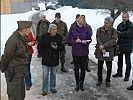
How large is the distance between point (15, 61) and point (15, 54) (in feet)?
0.47

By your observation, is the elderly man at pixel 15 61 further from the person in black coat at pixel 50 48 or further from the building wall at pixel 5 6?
the building wall at pixel 5 6

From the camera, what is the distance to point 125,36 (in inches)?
375

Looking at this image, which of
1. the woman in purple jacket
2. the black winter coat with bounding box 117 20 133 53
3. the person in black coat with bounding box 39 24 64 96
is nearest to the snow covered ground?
the black winter coat with bounding box 117 20 133 53

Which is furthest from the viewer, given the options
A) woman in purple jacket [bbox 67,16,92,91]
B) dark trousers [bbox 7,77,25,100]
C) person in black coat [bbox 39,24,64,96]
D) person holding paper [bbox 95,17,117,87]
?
person holding paper [bbox 95,17,117,87]

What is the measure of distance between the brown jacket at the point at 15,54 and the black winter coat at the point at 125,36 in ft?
12.6

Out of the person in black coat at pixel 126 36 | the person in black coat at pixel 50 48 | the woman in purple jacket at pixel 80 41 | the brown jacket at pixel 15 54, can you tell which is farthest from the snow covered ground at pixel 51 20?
the brown jacket at pixel 15 54

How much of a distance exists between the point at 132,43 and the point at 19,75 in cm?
488

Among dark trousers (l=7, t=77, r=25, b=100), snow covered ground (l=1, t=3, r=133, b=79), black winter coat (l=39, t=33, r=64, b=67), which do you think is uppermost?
black winter coat (l=39, t=33, r=64, b=67)

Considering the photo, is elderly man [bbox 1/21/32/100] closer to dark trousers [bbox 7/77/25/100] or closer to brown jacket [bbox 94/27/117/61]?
dark trousers [bbox 7/77/25/100]

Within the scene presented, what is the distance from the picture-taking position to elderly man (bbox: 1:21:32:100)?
6242mm

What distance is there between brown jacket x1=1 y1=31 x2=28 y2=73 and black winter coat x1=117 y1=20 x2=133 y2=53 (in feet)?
12.6

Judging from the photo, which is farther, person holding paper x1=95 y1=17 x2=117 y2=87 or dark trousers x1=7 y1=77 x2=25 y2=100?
person holding paper x1=95 y1=17 x2=117 y2=87

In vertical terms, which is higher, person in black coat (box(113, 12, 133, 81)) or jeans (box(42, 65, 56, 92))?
person in black coat (box(113, 12, 133, 81))

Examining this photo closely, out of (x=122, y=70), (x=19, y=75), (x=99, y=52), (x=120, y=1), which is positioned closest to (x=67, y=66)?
(x=122, y=70)
